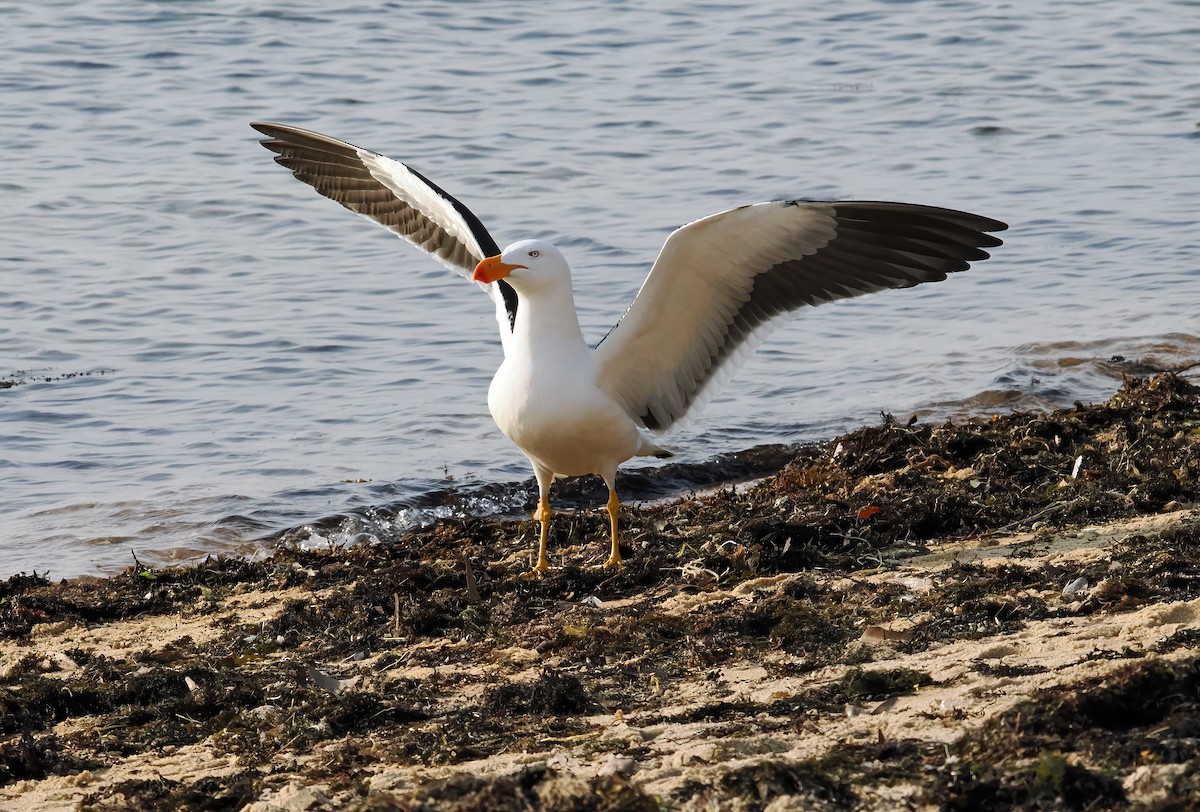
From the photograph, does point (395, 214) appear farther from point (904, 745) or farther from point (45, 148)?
point (45, 148)

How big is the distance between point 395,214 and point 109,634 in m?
3.47

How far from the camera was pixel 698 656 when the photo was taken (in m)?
4.85

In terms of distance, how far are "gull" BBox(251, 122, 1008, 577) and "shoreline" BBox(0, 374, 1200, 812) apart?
550 millimetres

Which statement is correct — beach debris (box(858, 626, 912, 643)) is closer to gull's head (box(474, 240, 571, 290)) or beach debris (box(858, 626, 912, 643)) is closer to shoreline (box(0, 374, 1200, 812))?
shoreline (box(0, 374, 1200, 812))

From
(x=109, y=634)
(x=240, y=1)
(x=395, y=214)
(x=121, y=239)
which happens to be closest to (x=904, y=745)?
(x=109, y=634)

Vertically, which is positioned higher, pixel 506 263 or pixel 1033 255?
pixel 506 263

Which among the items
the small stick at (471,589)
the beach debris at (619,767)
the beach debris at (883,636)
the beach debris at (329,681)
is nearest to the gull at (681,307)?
the small stick at (471,589)

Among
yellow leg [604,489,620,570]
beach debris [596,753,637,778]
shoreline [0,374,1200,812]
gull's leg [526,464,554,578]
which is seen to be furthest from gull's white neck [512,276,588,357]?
beach debris [596,753,637,778]

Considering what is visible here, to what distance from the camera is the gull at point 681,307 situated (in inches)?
249

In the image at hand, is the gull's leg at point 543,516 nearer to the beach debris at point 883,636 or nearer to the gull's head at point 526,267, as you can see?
the gull's head at point 526,267

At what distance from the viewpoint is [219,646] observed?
5734 mm

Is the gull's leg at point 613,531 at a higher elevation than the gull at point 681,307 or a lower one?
lower

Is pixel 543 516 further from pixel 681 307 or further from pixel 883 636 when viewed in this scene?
pixel 883 636

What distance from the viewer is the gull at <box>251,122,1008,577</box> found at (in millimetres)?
6312
